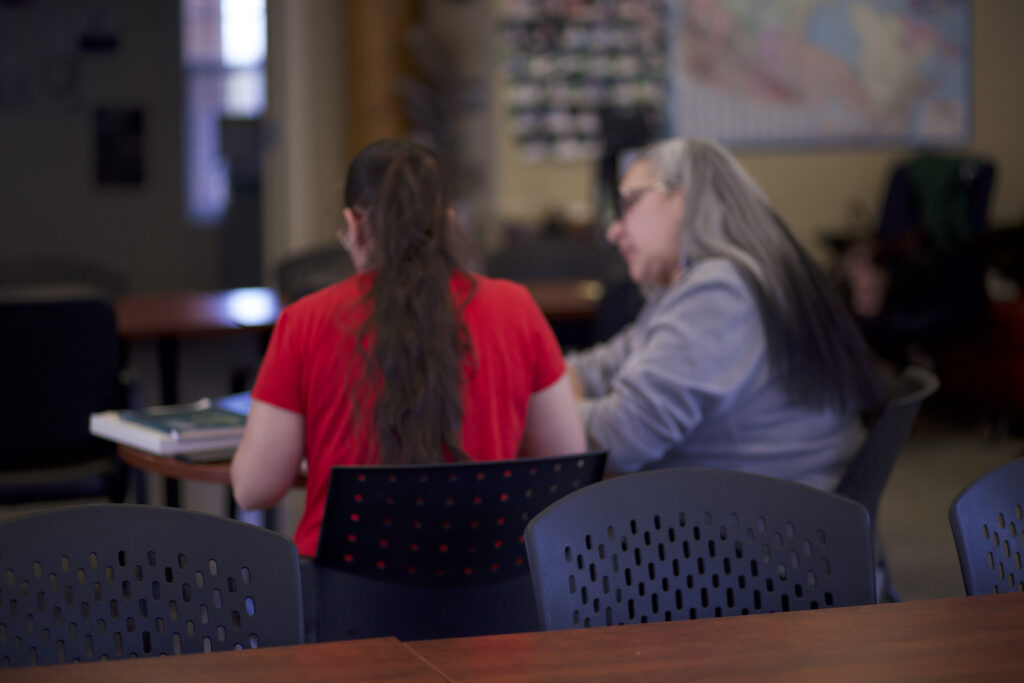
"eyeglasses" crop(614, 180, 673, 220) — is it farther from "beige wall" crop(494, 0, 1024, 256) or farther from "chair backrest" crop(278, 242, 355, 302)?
"beige wall" crop(494, 0, 1024, 256)

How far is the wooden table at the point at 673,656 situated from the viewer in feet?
3.66

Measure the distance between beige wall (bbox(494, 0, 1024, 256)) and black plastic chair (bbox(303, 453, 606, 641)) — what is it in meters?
5.53

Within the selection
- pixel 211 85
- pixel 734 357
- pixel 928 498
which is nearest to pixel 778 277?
pixel 734 357

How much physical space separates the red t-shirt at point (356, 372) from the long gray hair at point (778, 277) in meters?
0.46

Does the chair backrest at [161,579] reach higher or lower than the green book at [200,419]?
higher

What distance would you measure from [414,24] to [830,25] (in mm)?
2498

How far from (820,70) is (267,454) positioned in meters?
5.84

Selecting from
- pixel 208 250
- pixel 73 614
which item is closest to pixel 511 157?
pixel 208 250

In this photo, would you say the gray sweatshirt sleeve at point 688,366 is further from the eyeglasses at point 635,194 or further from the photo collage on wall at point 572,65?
the photo collage on wall at point 572,65

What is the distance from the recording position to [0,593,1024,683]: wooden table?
3.66 feet

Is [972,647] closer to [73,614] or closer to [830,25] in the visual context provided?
[73,614]

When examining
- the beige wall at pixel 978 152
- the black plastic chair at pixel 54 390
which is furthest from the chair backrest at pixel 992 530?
the beige wall at pixel 978 152

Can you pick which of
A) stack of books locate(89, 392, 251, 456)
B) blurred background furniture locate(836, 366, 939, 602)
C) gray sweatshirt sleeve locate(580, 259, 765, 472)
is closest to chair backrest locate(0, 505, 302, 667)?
stack of books locate(89, 392, 251, 456)

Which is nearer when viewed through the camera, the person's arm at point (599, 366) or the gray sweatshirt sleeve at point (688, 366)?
the gray sweatshirt sleeve at point (688, 366)
